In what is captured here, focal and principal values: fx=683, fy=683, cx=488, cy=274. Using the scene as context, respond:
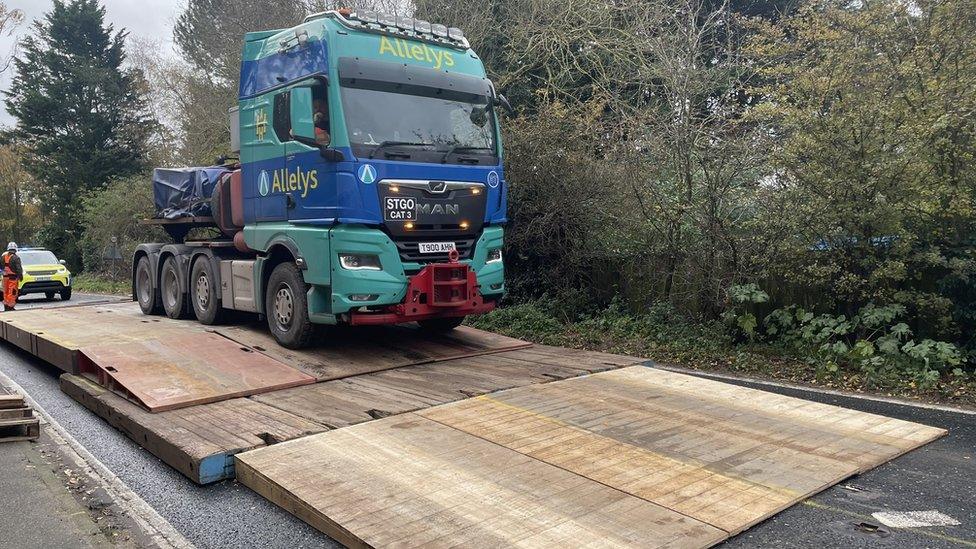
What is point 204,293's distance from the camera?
995 centimetres

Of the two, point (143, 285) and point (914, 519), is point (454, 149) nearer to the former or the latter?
point (914, 519)

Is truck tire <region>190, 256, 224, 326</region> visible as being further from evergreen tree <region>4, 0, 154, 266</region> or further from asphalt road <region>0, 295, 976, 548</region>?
evergreen tree <region>4, 0, 154, 266</region>

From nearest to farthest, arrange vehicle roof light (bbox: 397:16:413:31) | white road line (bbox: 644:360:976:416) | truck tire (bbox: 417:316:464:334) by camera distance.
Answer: white road line (bbox: 644:360:976:416) → vehicle roof light (bbox: 397:16:413:31) → truck tire (bbox: 417:316:464:334)

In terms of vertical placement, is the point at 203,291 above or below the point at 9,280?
above

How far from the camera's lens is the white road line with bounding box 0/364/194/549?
3906 mm

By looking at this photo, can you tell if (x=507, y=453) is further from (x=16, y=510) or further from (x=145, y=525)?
(x=16, y=510)

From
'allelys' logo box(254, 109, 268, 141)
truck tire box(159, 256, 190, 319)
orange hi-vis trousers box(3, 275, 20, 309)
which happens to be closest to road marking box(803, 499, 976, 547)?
'allelys' logo box(254, 109, 268, 141)

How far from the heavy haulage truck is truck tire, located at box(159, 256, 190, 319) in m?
2.30

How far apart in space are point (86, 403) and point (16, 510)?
8.05 ft

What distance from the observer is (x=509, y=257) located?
1173 centimetres

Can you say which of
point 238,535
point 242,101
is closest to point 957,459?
point 238,535

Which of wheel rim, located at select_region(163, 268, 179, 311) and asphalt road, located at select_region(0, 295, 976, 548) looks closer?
asphalt road, located at select_region(0, 295, 976, 548)

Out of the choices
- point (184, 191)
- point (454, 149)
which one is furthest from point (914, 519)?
point (184, 191)

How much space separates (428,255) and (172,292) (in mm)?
5777
